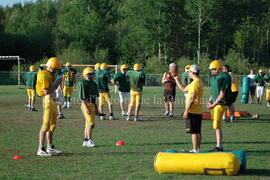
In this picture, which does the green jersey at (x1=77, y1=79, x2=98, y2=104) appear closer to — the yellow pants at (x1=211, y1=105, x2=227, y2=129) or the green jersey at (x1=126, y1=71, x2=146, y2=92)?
the yellow pants at (x1=211, y1=105, x2=227, y2=129)

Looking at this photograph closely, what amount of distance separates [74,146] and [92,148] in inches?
22.3

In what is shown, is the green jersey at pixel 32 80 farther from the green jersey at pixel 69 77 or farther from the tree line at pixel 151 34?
the tree line at pixel 151 34

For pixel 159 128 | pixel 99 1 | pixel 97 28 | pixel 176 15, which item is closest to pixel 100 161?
pixel 159 128

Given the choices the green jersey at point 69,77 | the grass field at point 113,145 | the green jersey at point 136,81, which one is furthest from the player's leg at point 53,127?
the green jersey at point 69,77

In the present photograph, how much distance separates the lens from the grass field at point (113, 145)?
819cm

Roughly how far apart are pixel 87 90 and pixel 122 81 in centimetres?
679

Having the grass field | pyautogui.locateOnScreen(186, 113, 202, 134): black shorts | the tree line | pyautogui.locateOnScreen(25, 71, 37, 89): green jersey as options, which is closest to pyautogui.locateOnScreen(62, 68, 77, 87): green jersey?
pyautogui.locateOnScreen(25, 71, 37, 89): green jersey

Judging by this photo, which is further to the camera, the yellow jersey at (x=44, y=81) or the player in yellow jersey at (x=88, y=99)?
the player in yellow jersey at (x=88, y=99)

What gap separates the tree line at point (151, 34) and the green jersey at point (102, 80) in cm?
3253

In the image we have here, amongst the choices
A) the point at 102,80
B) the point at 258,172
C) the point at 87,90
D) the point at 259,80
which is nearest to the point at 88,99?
the point at 87,90

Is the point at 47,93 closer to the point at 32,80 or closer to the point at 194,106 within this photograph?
the point at 194,106

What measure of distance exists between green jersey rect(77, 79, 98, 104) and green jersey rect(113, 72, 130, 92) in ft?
21.1

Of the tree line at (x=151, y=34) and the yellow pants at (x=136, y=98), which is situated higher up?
the tree line at (x=151, y=34)

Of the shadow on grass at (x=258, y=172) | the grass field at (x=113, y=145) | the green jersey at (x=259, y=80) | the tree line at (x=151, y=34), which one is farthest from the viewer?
the tree line at (x=151, y=34)
